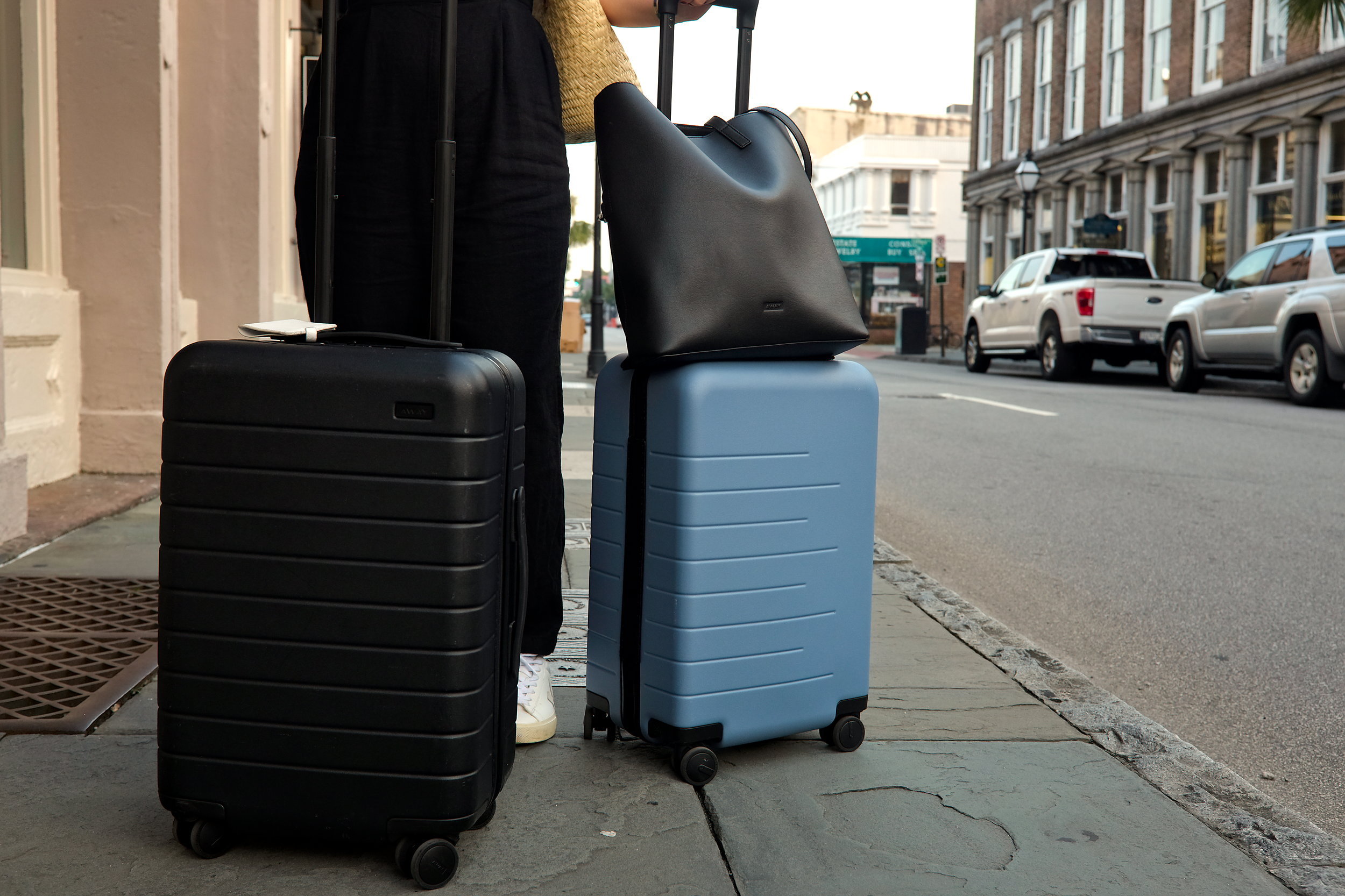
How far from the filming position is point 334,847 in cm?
186

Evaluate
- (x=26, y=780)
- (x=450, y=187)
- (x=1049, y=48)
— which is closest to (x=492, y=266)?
(x=450, y=187)

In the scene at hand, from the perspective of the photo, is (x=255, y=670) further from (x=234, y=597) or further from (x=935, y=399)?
(x=935, y=399)

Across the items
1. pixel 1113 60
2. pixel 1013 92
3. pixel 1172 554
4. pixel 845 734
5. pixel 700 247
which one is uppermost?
pixel 1013 92

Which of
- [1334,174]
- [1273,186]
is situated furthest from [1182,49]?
[1334,174]

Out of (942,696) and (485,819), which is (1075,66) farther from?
(485,819)

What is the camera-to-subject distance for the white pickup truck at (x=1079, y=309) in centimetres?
1709

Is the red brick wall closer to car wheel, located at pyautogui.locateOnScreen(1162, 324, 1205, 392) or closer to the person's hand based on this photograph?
car wheel, located at pyautogui.locateOnScreen(1162, 324, 1205, 392)

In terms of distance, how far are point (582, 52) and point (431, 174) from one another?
425 mm

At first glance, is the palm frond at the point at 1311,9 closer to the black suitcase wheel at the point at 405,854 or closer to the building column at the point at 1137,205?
the building column at the point at 1137,205

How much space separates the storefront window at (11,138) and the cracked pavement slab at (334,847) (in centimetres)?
355

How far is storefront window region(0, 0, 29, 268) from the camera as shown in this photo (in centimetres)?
505

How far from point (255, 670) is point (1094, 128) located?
29.5 meters

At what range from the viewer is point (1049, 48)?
31047 millimetres

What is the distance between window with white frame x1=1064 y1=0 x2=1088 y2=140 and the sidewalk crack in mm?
29595
